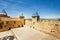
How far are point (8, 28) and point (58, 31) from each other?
11.1 metres

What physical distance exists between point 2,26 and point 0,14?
791 cm

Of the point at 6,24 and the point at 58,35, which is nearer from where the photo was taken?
the point at 58,35

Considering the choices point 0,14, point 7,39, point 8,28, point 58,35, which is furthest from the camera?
point 0,14

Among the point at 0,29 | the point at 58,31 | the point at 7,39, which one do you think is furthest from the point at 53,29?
the point at 0,29

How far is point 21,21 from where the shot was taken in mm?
14438

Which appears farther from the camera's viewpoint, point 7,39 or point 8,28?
point 8,28

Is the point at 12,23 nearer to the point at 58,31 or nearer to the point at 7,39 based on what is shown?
the point at 7,39

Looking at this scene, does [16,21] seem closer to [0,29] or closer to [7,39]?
[0,29]

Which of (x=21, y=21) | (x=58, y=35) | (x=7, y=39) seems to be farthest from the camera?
(x=21, y=21)

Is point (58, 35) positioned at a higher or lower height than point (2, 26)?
higher

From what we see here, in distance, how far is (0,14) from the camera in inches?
800

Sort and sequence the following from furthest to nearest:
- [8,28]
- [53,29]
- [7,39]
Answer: [8,28]
[7,39]
[53,29]

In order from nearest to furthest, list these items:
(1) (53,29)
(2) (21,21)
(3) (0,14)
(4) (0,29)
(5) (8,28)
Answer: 1. (1) (53,29)
2. (4) (0,29)
3. (5) (8,28)
4. (2) (21,21)
5. (3) (0,14)

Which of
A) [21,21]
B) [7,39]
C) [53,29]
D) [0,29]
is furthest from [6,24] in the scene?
[53,29]
